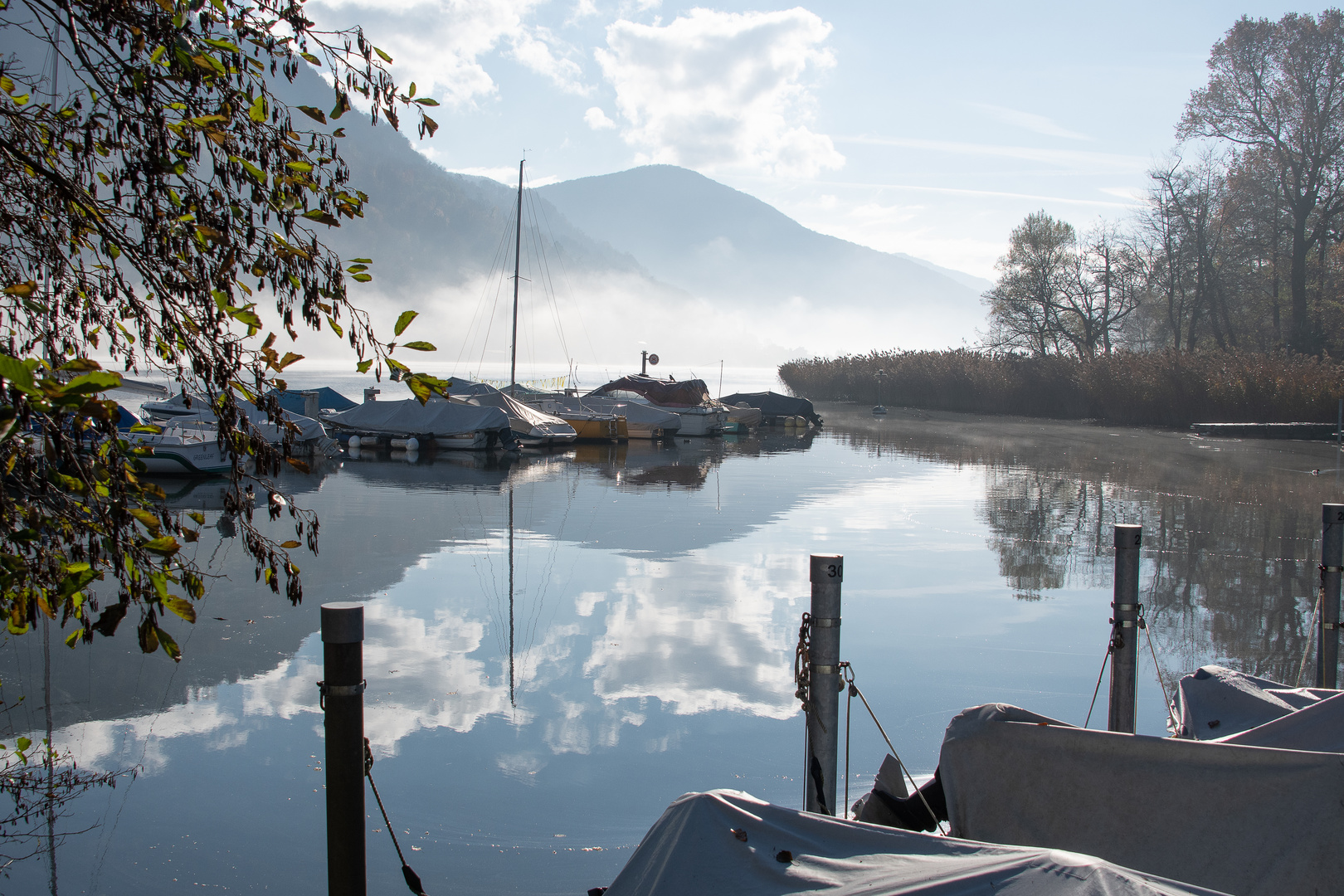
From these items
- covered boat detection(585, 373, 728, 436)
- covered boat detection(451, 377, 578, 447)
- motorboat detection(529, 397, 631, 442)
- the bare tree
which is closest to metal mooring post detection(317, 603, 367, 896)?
covered boat detection(451, 377, 578, 447)

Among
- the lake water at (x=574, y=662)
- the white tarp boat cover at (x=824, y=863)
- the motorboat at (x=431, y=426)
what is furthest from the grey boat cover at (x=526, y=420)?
the white tarp boat cover at (x=824, y=863)

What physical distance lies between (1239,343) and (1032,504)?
145ft

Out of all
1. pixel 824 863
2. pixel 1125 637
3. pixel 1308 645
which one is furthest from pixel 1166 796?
pixel 1308 645

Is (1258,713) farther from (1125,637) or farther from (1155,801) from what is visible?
(1155,801)

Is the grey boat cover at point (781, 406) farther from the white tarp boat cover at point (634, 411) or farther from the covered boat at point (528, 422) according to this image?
the covered boat at point (528, 422)

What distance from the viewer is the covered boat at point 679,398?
40688mm

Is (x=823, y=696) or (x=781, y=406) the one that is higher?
(x=781, y=406)

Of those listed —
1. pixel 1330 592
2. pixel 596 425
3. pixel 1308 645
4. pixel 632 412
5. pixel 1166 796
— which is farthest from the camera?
pixel 632 412

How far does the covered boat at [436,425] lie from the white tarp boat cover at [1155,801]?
28244 millimetres

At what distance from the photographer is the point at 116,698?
7.52m

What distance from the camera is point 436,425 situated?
31.9 metres

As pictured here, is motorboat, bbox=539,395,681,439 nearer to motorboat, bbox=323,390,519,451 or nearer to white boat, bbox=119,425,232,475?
motorboat, bbox=323,390,519,451

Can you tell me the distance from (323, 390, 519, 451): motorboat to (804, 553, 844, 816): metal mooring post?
27.7 m

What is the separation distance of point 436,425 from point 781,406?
2177 centimetres
